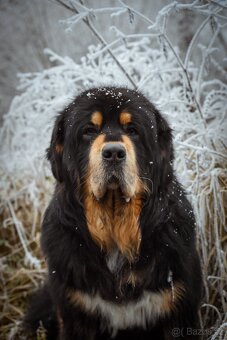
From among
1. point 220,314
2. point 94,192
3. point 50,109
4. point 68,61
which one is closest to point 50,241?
point 94,192

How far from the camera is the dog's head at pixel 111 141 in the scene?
3012mm

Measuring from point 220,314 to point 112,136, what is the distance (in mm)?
1533

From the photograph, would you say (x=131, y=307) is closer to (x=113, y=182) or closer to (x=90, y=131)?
(x=113, y=182)

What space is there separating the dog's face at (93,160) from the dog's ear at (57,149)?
16 mm

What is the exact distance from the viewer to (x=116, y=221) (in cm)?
321

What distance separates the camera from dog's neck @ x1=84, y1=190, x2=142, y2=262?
10.3ft

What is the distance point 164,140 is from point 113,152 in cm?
52

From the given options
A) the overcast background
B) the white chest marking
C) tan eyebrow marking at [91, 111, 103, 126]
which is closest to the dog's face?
tan eyebrow marking at [91, 111, 103, 126]

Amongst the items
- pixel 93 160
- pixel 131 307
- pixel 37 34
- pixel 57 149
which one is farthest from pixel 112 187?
pixel 37 34

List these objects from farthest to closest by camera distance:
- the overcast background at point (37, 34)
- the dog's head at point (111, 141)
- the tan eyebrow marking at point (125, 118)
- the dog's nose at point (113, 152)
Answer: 1. the overcast background at point (37, 34)
2. the tan eyebrow marking at point (125, 118)
3. the dog's head at point (111, 141)
4. the dog's nose at point (113, 152)

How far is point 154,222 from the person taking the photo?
10.5 ft

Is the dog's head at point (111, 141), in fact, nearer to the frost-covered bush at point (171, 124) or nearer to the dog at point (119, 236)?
the dog at point (119, 236)

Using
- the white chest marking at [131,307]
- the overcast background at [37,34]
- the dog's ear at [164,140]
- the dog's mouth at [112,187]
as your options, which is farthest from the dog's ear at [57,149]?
the overcast background at [37,34]

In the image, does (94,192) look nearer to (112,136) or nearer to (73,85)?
(112,136)
